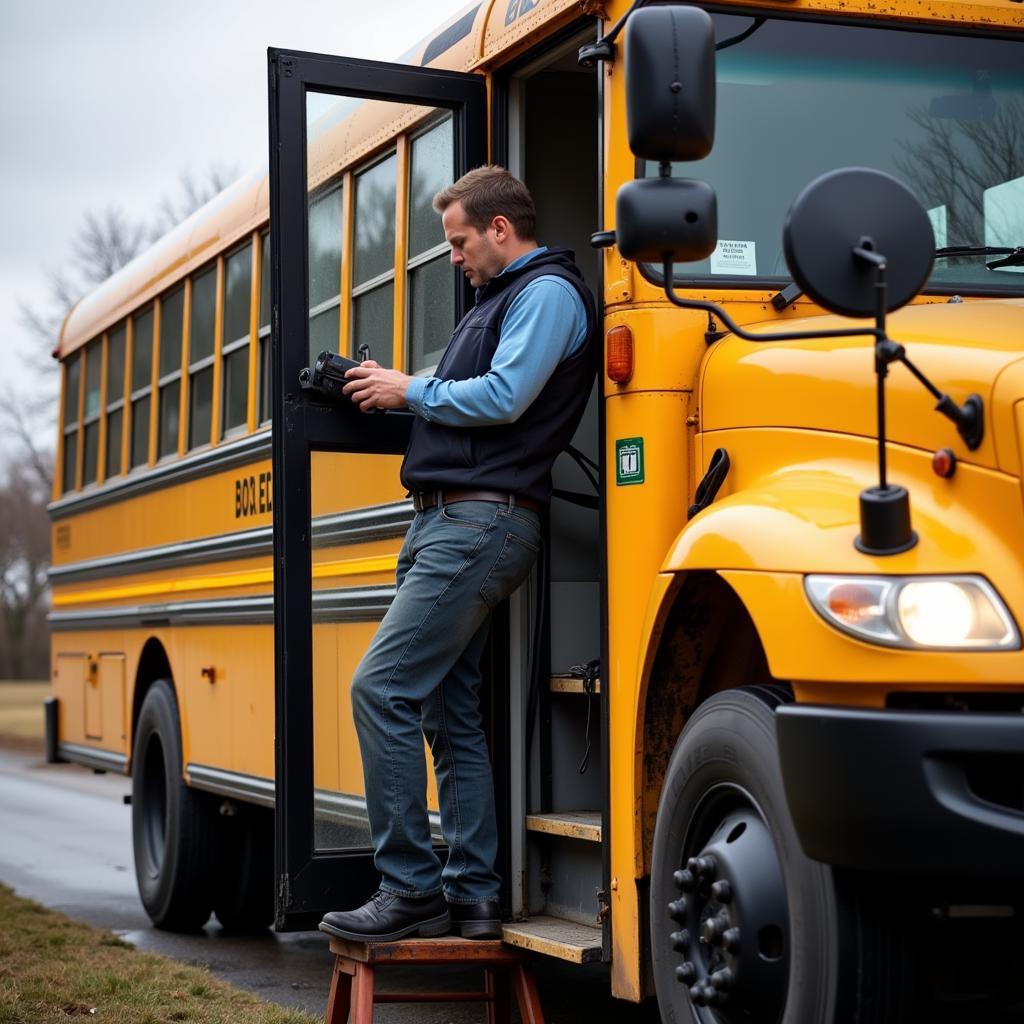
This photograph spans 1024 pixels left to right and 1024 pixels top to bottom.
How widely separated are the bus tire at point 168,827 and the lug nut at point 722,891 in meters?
4.37

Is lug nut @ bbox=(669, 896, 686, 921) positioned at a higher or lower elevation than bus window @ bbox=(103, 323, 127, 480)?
lower

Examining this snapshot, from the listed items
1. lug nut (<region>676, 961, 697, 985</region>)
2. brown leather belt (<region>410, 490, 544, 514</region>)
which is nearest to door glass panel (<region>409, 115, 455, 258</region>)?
brown leather belt (<region>410, 490, 544, 514</region>)

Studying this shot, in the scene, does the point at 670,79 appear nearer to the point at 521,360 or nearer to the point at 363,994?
the point at 521,360

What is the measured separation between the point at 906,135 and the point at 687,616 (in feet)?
4.19

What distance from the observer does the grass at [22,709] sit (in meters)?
25.2

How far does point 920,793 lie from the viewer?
2.92 metres

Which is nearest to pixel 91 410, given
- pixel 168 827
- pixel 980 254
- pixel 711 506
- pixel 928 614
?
pixel 168 827

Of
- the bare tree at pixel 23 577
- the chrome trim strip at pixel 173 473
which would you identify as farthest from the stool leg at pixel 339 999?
the bare tree at pixel 23 577

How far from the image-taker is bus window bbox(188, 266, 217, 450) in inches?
288

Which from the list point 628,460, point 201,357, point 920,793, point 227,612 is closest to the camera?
point 920,793

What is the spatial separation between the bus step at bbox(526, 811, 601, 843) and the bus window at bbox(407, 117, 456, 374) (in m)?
1.28

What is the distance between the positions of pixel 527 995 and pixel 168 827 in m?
3.38

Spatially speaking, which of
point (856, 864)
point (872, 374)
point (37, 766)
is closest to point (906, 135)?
point (872, 374)

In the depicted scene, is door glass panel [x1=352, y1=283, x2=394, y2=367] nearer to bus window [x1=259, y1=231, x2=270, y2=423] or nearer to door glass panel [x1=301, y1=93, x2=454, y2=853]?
door glass panel [x1=301, y1=93, x2=454, y2=853]
